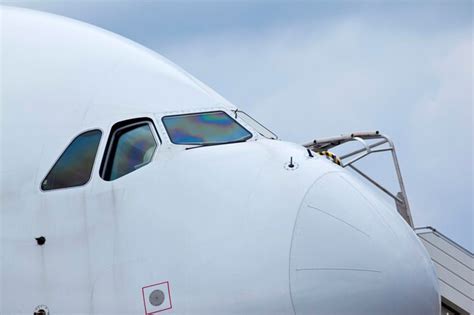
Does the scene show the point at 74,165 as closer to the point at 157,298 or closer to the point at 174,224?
the point at 174,224

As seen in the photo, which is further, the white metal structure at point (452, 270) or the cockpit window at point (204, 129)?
the white metal structure at point (452, 270)

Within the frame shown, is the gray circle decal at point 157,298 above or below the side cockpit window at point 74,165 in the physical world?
below

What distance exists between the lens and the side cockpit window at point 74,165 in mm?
9914

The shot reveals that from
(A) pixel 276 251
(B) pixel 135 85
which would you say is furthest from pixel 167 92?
(A) pixel 276 251

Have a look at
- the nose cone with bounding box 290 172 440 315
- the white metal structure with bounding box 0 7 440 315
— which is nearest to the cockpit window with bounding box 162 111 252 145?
the white metal structure with bounding box 0 7 440 315

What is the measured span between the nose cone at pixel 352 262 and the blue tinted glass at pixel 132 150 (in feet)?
6.35

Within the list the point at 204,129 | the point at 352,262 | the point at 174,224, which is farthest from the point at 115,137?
the point at 352,262

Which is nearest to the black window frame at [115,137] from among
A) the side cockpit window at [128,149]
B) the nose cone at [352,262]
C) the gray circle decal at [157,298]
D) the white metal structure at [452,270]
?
the side cockpit window at [128,149]

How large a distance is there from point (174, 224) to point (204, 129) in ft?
4.79

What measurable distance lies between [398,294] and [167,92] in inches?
144

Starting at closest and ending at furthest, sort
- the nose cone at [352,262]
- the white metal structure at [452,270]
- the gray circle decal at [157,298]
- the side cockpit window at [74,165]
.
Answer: the nose cone at [352,262], the gray circle decal at [157,298], the side cockpit window at [74,165], the white metal structure at [452,270]

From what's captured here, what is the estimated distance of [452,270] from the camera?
1931cm

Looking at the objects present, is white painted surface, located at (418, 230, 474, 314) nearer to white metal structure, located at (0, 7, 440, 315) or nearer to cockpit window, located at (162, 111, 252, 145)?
cockpit window, located at (162, 111, 252, 145)

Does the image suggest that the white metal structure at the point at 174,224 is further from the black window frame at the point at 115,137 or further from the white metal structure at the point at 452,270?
the white metal structure at the point at 452,270
